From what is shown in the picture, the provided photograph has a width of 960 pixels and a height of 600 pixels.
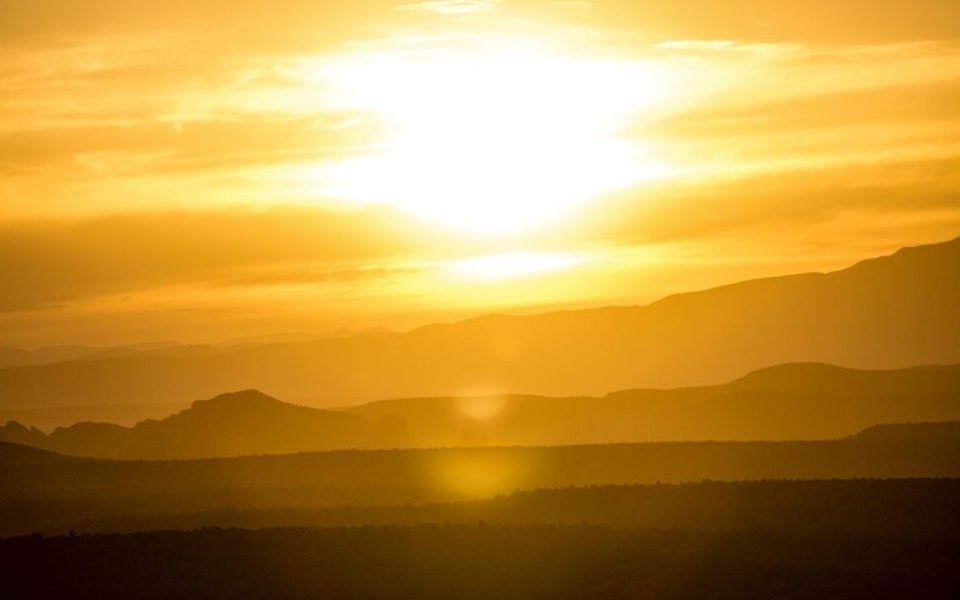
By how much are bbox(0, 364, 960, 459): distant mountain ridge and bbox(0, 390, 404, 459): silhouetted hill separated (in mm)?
78

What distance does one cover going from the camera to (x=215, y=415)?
76875 millimetres

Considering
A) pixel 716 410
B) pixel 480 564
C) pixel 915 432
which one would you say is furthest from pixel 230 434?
pixel 480 564

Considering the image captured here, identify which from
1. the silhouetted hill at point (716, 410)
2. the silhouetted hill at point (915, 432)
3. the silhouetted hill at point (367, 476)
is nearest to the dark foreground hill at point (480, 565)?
the silhouetted hill at point (367, 476)

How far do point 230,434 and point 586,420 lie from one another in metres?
39.7

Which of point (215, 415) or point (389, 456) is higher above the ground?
point (215, 415)

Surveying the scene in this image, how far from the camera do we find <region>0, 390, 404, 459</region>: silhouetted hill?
243 ft

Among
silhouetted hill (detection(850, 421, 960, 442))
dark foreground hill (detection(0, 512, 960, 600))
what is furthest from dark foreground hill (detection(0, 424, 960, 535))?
dark foreground hill (detection(0, 512, 960, 600))

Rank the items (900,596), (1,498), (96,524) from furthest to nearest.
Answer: (1,498) → (96,524) → (900,596)

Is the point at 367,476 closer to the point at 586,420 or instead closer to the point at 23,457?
the point at 23,457

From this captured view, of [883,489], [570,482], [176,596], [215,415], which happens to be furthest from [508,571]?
[215,415]

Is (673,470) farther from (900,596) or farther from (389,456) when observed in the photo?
(900,596)

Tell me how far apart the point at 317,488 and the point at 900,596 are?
85.0ft

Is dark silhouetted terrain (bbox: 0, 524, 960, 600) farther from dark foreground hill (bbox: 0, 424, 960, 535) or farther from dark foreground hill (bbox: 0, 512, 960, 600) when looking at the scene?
dark foreground hill (bbox: 0, 424, 960, 535)

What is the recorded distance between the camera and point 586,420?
355 ft
